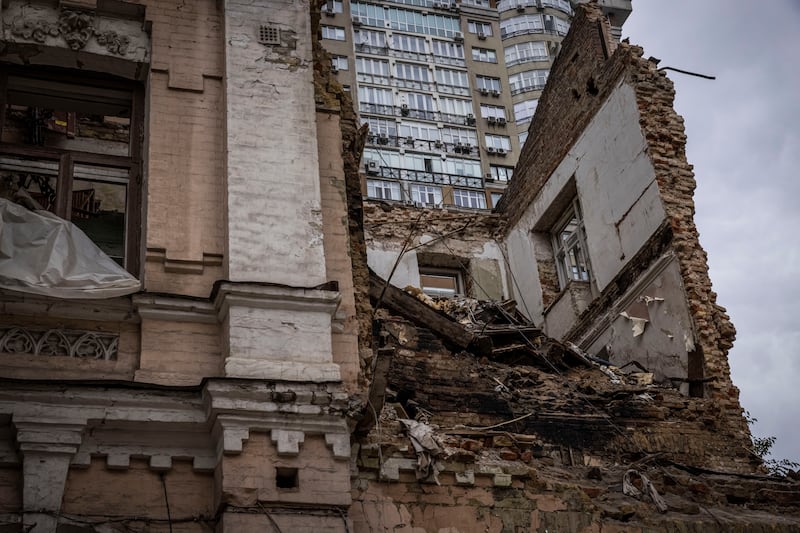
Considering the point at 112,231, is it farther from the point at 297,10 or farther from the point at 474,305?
the point at 474,305

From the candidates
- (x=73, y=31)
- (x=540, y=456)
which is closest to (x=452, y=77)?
(x=540, y=456)

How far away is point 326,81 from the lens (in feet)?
32.9

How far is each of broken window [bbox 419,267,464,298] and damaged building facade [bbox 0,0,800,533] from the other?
6.70m

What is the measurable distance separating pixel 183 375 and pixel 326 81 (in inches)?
145

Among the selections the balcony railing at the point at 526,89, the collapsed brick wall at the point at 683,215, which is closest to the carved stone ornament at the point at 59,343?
the collapsed brick wall at the point at 683,215

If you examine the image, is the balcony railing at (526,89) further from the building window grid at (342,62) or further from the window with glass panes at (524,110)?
the building window grid at (342,62)

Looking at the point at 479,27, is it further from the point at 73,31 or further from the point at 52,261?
the point at 52,261

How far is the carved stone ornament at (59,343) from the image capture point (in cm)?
734

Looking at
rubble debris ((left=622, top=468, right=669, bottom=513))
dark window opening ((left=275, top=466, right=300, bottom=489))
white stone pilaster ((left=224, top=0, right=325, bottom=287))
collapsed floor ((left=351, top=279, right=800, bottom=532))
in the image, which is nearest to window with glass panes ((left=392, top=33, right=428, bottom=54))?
collapsed floor ((left=351, top=279, right=800, bottom=532))

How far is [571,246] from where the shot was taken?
18641 mm

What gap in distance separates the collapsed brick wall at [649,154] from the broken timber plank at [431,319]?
3015 mm

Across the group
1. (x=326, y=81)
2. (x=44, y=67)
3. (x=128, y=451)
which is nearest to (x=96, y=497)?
(x=128, y=451)

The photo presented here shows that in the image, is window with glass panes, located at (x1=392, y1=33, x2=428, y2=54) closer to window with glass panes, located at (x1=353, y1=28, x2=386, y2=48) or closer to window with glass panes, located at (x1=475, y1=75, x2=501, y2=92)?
window with glass panes, located at (x1=353, y1=28, x2=386, y2=48)

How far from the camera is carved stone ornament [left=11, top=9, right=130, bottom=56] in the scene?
8.92 metres
